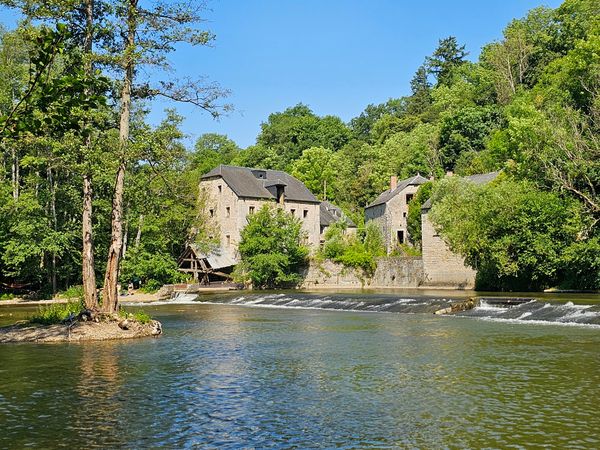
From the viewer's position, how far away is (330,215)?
72.1 meters

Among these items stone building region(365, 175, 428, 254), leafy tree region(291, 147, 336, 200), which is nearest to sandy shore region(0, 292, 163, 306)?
stone building region(365, 175, 428, 254)

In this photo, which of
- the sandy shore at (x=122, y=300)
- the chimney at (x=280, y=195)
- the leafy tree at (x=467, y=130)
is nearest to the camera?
the sandy shore at (x=122, y=300)

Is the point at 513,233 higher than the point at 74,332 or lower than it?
higher

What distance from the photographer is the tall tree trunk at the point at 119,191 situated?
19.9m

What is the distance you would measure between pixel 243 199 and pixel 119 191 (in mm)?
37887

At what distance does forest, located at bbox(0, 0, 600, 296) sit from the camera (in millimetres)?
19172

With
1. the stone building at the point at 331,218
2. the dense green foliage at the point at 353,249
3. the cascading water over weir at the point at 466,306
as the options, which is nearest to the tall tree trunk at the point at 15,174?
the cascading water over weir at the point at 466,306

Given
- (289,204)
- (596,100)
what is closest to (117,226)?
(596,100)

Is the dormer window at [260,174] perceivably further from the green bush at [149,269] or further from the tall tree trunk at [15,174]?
the tall tree trunk at [15,174]

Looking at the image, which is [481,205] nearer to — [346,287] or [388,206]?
[346,287]

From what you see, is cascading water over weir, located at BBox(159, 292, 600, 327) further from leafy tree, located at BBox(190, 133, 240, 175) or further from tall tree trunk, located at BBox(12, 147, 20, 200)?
leafy tree, located at BBox(190, 133, 240, 175)

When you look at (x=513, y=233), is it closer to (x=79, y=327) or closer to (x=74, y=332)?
(x=79, y=327)

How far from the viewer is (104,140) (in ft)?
67.6

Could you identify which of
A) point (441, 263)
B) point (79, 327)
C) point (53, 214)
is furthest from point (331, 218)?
point (79, 327)
